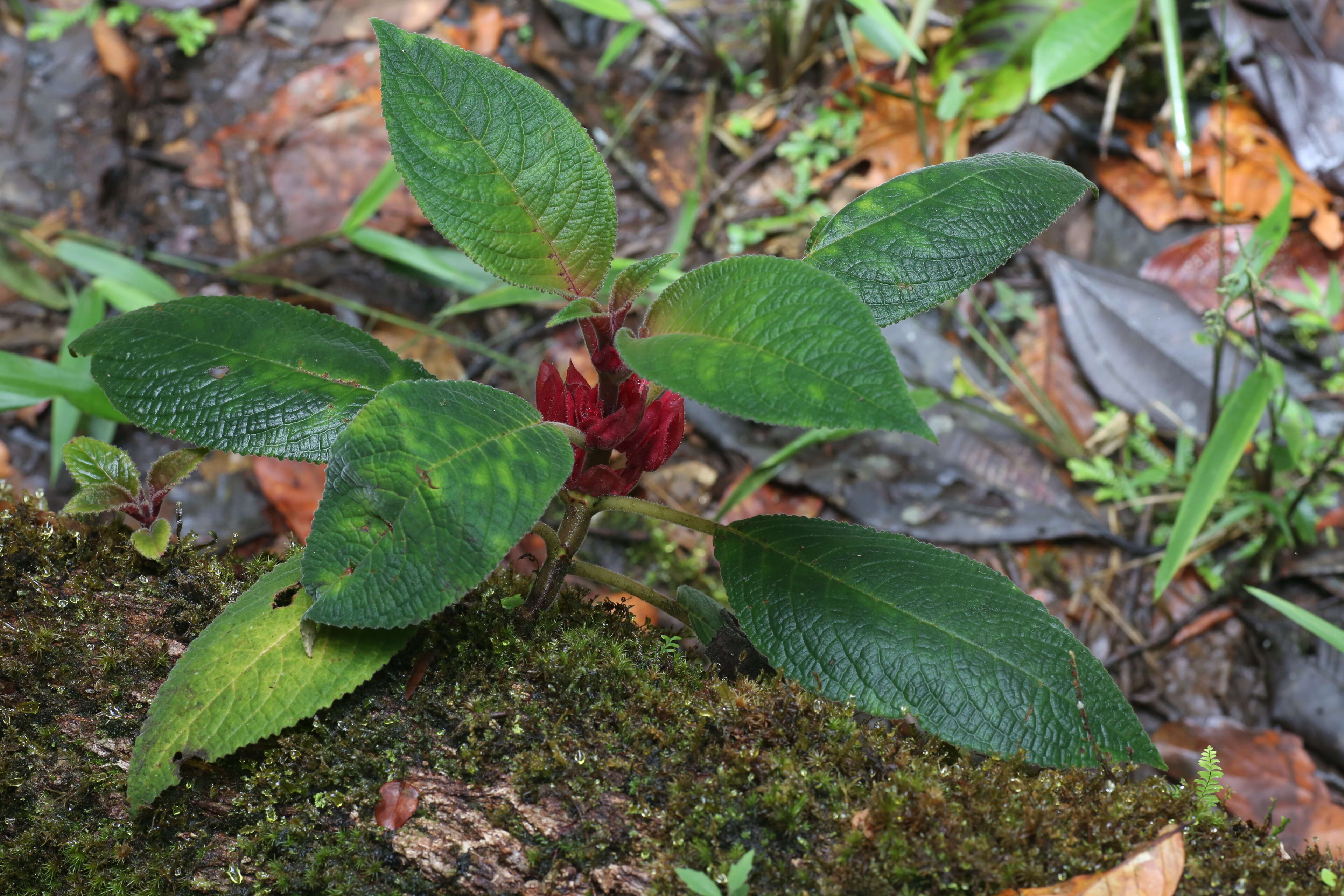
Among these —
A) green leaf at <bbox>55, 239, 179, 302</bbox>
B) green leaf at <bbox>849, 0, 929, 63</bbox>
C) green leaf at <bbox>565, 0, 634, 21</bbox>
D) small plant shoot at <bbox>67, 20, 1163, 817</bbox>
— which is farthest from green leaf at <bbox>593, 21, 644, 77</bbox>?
small plant shoot at <bbox>67, 20, 1163, 817</bbox>

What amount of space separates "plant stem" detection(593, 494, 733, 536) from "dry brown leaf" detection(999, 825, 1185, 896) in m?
0.64

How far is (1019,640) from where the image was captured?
4.04 ft

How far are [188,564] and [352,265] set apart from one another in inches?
81.2

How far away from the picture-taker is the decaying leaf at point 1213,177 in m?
3.07

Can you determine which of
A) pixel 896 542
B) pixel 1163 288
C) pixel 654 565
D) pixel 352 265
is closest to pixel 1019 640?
pixel 896 542

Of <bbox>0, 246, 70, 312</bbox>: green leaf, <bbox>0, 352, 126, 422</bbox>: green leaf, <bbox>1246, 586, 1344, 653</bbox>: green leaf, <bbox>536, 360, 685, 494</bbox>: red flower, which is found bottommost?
<bbox>0, 246, 70, 312</bbox>: green leaf

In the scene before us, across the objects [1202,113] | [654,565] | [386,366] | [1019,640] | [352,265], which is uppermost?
[1202,113]

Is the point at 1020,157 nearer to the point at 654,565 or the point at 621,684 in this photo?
the point at 621,684

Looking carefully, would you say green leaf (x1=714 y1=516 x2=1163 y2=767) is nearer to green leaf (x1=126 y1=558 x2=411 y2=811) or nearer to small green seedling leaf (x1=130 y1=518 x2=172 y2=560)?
green leaf (x1=126 y1=558 x2=411 y2=811)

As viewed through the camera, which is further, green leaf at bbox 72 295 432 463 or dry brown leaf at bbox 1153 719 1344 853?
dry brown leaf at bbox 1153 719 1344 853

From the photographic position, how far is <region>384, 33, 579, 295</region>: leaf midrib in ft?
4.19

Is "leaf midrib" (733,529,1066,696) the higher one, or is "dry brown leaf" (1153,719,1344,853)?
"leaf midrib" (733,529,1066,696)

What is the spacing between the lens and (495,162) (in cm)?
131

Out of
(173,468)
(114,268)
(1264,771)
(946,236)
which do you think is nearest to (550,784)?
(173,468)
